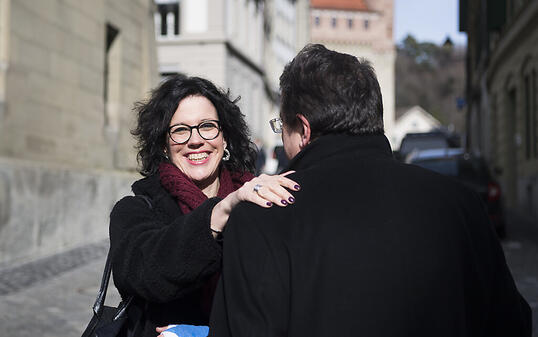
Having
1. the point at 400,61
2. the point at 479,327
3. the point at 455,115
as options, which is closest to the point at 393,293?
the point at 479,327

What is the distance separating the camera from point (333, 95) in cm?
198

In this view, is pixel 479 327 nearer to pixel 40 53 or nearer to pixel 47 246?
pixel 47 246

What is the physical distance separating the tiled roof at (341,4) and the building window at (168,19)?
194 ft

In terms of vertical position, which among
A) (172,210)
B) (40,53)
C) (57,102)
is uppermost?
(40,53)

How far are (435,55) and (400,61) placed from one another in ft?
18.1

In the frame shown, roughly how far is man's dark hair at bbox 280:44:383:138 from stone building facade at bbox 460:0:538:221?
50.0 ft

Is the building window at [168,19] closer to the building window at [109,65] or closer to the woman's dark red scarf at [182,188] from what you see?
the building window at [109,65]

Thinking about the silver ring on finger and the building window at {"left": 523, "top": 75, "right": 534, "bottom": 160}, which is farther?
the building window at {"left": 523, "top": 75, "right": 534, "bottom": 160}

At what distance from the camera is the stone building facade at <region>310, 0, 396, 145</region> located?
87750 mm

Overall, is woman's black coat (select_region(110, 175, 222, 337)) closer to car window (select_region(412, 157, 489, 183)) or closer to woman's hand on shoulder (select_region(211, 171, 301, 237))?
woman's hand on shoulder (select_region(211, 171, 301, 237))

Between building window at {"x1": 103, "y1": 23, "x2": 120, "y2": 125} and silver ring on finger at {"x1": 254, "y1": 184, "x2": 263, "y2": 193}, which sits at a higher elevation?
building window at {"x1": 103, "y1": 23, "x2": 120, "y2": 125}

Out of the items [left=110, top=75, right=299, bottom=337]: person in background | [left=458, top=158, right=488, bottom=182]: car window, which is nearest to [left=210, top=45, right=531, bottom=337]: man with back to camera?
[left=110, top=75, right=299, bottom=337]: person in background

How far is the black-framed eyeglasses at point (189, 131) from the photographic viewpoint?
2.96m

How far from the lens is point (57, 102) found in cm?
1120
